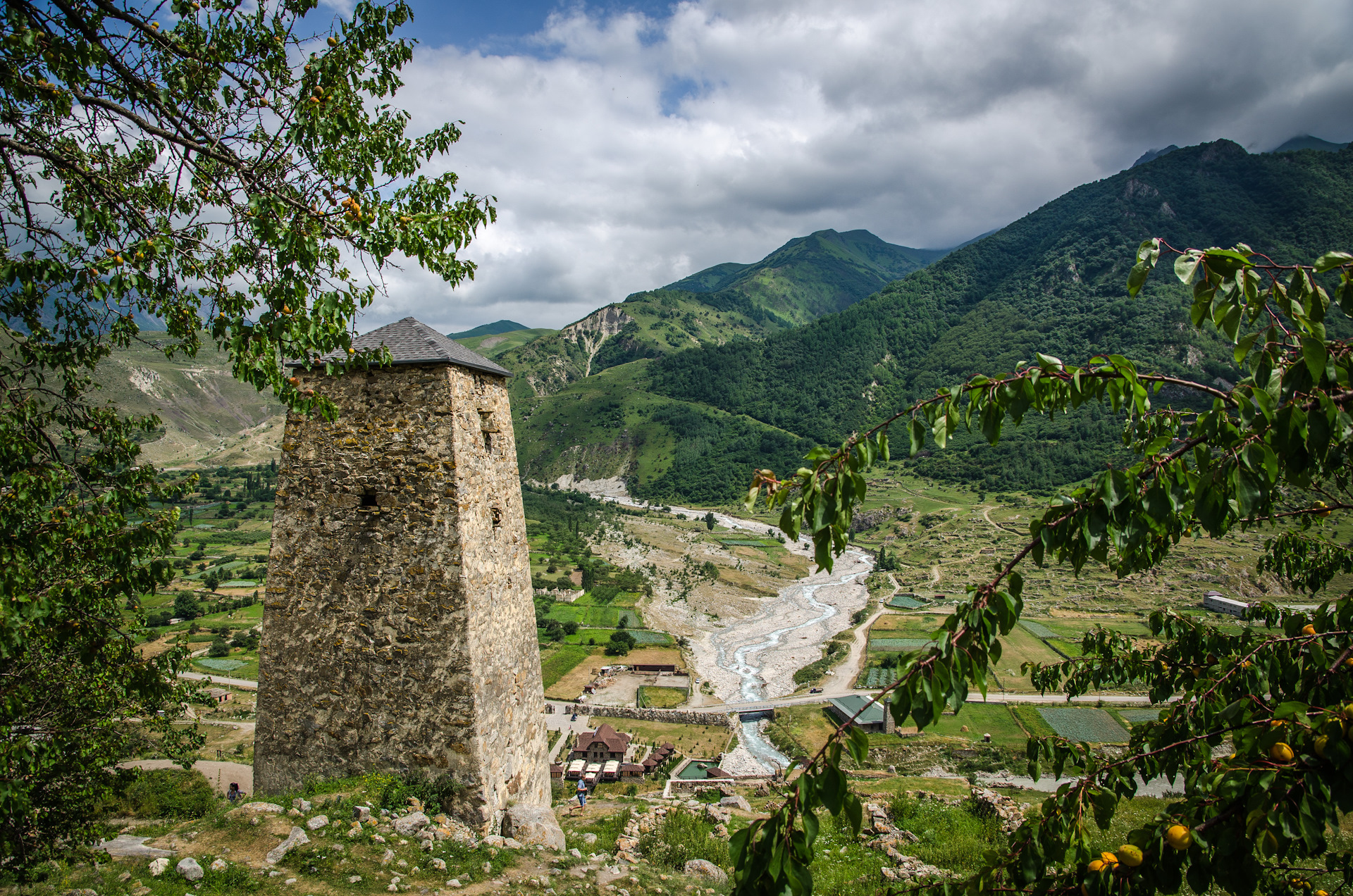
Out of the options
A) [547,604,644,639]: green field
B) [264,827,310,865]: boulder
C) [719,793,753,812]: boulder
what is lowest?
[547,604,644,639]: green field

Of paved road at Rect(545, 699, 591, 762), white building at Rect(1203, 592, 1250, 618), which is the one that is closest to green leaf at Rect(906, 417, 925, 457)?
paved road at Rect(545, 699, 591, 762)

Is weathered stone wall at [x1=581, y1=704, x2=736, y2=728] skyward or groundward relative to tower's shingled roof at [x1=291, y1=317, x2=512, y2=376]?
groundward

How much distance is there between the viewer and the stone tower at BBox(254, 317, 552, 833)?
25.6 feet

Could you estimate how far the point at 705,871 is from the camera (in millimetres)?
9047

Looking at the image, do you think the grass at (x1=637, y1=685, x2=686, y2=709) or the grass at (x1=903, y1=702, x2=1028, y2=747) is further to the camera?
the grass at (x1=637, y1=685, x2=686, y2=709)

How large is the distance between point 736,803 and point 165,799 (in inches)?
523

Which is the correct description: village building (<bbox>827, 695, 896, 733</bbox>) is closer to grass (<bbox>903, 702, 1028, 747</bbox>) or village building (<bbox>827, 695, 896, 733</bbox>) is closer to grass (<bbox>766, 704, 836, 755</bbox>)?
grass (<bbox>766, 704, 836, 755</bbox>)

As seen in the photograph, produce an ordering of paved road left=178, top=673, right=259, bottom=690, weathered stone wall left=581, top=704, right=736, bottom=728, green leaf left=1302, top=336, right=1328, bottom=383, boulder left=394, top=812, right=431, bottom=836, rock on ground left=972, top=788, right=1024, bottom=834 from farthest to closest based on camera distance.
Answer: paved road left=178, top=673, right=259, bottom=690
weathered stone wall left=581, top=704, right=736, bottom=728
rock on ground left=972, top=788, right=1024, bottom=834
boulder left=394, top=812, right=431, bottom=836
green leaf left=1302, top=336, right=1328, bottom=383

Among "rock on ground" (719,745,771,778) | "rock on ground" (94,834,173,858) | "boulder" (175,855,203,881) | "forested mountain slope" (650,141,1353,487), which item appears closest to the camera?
"boulder" (175,855,203,881)

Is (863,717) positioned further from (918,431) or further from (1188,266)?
(1188,266)

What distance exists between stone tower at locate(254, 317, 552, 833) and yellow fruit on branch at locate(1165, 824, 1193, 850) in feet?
22.7

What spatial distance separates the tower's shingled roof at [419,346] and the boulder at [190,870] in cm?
559

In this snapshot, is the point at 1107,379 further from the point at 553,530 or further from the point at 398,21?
the point at 553,530

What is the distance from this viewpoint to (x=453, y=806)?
787 cm
